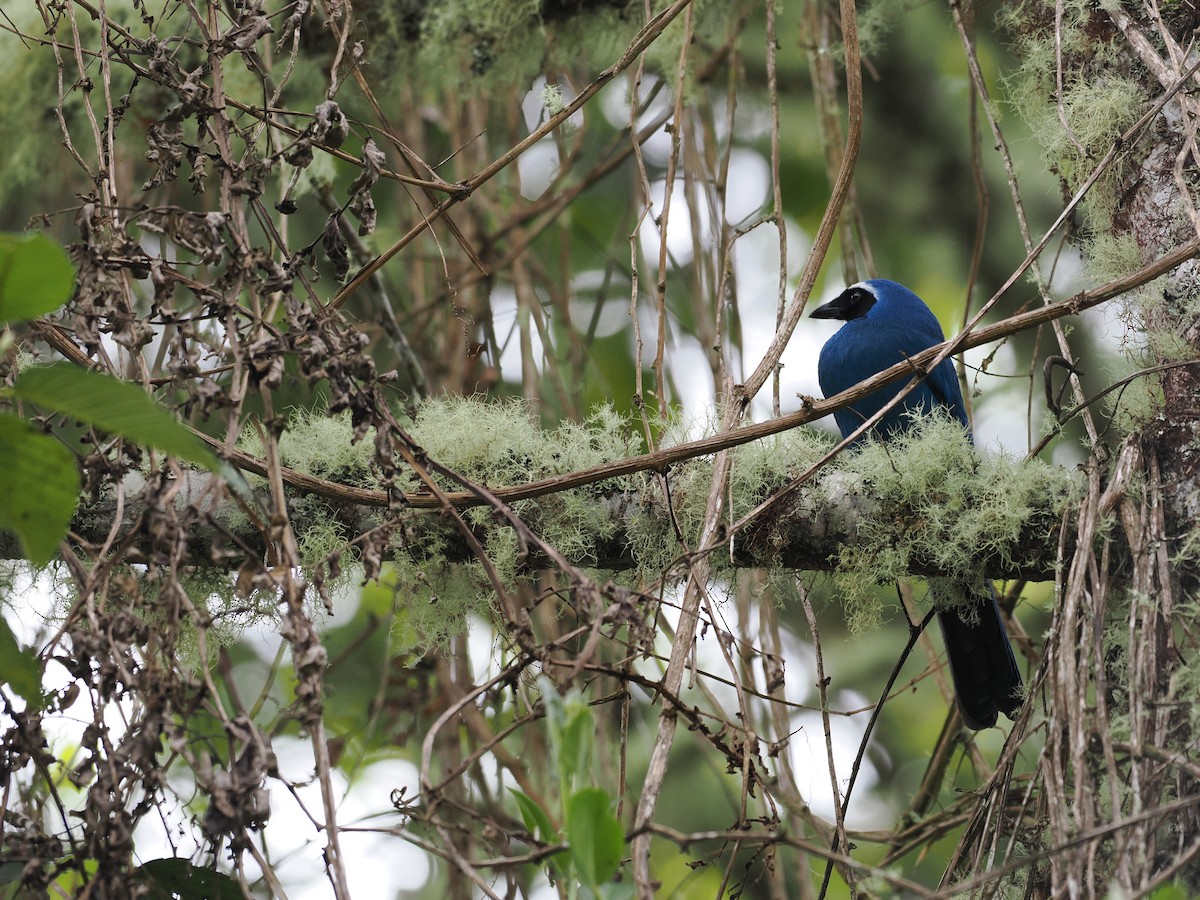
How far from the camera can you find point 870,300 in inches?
149

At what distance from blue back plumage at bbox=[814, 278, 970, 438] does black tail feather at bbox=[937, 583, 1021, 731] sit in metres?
0.83

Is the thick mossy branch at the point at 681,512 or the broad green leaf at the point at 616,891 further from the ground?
the thick mossy branch at the point at 681,512

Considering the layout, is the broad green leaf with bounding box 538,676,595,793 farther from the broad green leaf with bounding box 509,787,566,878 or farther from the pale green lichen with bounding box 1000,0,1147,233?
the pale green lichen with bounding box 1000,0,1147,233

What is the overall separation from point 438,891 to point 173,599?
14.0 feet

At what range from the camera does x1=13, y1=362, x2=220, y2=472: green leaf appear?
4.03 feet

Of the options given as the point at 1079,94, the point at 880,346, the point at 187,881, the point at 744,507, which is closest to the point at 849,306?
the point at 880,346

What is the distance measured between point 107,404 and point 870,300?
2.95 meters

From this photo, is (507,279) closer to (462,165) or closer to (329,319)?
(462,165)

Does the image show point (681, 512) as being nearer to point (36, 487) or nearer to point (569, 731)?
point (569, 731)

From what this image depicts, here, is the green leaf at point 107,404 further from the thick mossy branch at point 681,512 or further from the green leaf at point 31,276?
the thick mossy branch at point 681,512

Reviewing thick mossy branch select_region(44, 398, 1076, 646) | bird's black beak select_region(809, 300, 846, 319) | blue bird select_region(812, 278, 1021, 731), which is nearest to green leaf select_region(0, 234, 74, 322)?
thick mossy branch select_region(44, 398, 1076, 646)

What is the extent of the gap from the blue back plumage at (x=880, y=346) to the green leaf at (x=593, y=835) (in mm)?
2435

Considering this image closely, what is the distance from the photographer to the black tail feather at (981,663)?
2869mm

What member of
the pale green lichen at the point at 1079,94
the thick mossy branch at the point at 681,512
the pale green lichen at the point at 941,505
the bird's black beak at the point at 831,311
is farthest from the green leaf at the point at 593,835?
the bird's black beak at the point at 831,311
